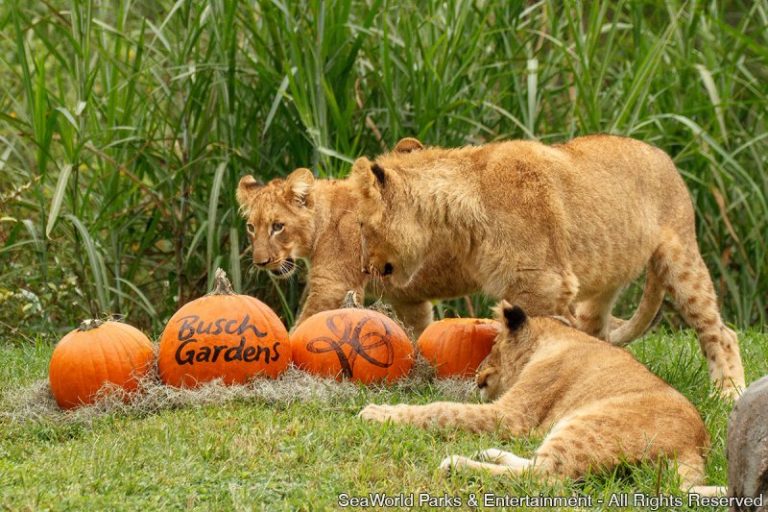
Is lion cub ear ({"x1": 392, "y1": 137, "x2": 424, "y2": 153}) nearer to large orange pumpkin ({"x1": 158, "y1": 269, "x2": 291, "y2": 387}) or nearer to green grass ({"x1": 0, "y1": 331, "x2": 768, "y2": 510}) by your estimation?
large orange pumpkin ({"x1": 158, "y1": 269, "x2": 291, "y2": 387})

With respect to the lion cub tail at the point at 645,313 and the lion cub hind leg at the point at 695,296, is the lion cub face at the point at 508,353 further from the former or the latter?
the lion cub tail at the point at 645,313

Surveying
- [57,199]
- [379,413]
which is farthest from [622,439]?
[57,199]

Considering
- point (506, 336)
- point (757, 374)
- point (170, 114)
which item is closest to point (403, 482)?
point (506, 336)

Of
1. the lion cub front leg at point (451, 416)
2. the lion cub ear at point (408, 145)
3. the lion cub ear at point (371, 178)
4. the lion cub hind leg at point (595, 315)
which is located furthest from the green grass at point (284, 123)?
the lion cub front leg at point (451, 416)

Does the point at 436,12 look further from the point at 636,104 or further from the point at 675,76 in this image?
the point at 675,76

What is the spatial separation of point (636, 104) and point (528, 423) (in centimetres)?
437

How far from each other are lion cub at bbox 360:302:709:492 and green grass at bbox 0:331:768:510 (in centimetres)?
8

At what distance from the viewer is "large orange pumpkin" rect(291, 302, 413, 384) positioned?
5.75m

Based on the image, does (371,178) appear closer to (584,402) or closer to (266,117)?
(584,402)

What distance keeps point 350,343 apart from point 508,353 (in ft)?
2.82

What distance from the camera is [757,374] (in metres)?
6.75

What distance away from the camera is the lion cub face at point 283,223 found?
7.03 m

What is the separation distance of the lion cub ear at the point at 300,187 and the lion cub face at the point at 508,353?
2060 mm

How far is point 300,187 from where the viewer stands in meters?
7.09
